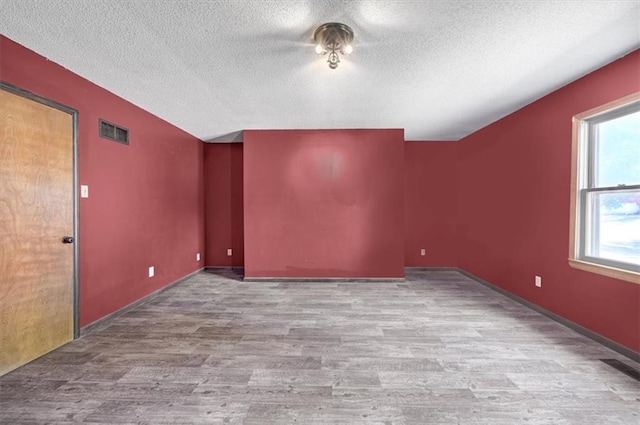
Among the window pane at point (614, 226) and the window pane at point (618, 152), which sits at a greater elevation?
the window pane at point (618, 152)

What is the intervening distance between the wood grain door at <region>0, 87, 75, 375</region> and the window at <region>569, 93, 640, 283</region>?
15.3 feet

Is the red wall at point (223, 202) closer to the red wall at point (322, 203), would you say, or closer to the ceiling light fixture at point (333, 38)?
the red wall at point (322, 203)

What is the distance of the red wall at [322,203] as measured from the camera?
14.2 feet

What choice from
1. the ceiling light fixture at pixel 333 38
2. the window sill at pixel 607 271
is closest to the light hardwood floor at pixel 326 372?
the window sill at pixel 607 271

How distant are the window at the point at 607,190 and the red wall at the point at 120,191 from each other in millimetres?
4712

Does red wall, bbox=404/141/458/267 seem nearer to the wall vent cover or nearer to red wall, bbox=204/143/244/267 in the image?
red wall, bbox=204/143/244/267

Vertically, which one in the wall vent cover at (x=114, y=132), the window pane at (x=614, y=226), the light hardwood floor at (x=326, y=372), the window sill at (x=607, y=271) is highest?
the wall vent cover at (x=114, y=132)

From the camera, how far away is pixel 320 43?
77.0 inches

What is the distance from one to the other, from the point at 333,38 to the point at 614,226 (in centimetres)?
289

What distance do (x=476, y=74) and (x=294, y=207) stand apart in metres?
2.91

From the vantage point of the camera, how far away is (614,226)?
2379 mm

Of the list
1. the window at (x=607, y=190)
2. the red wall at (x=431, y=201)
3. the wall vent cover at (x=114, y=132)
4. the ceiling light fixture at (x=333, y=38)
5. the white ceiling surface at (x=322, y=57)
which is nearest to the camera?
the white ceiling surface at (x=322, y=57)

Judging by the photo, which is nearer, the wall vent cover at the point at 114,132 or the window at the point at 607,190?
the window at the point at 607,190

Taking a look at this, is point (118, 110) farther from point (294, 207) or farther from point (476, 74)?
point (476, 74)
